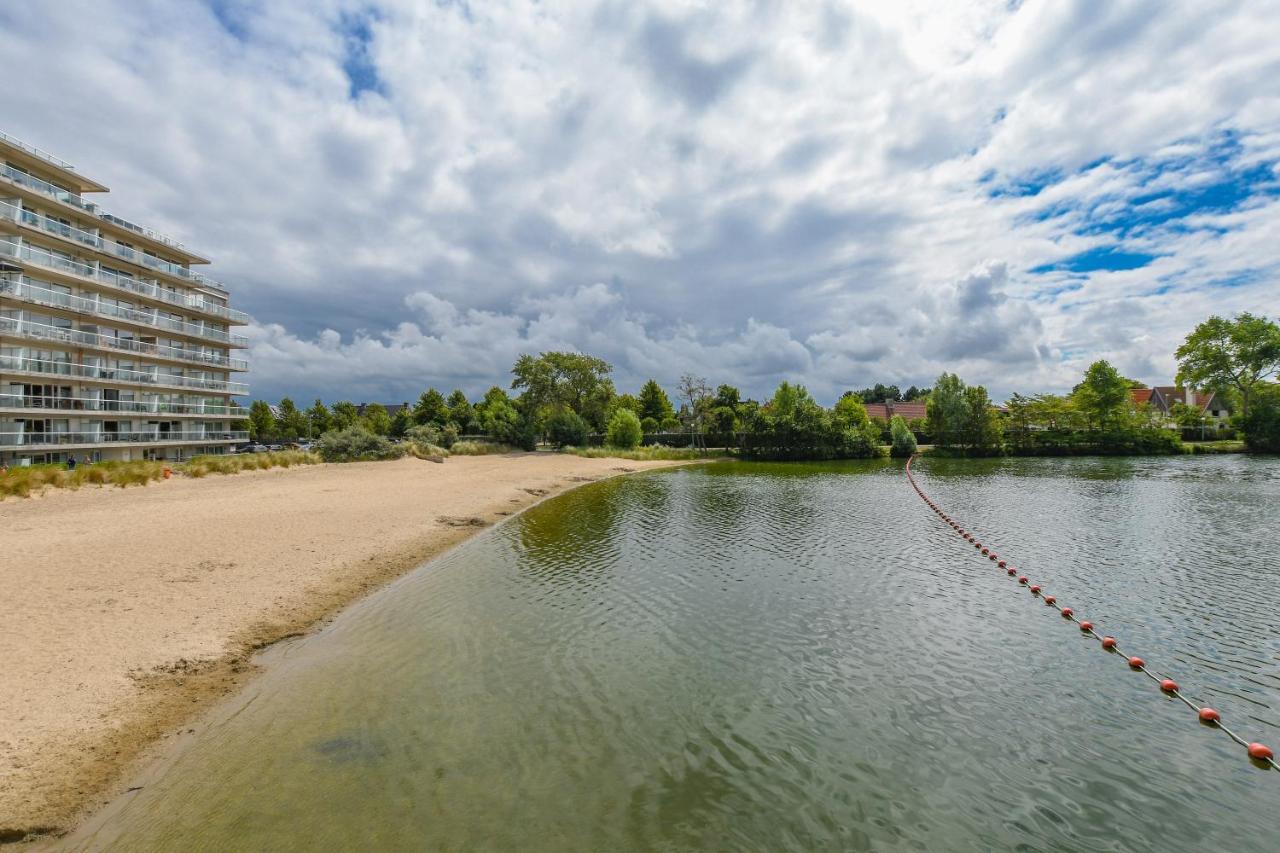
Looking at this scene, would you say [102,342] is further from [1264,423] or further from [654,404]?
[1264,423]

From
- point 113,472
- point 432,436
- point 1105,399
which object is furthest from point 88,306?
point 1105,399

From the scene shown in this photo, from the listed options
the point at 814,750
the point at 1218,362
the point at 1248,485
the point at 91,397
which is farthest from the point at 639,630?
the point at 1218,362

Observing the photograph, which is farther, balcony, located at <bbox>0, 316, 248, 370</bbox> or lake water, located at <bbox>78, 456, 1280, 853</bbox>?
balcony, located at <bbox>0, 316, 248, 370</bbox>

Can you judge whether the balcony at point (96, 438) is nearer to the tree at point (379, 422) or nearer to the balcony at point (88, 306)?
the balcony at point (88, 306)

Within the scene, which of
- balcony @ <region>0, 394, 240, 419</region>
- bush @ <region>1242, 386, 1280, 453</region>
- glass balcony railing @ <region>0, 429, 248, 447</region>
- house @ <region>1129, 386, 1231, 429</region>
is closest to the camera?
glass balcony railing @ <region>0, 429, 248, 447</region>

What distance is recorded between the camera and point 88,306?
119 ft

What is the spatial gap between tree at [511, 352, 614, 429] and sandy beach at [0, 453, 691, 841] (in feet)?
124

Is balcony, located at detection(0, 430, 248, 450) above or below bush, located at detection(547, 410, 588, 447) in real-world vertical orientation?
below

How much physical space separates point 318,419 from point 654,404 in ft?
162

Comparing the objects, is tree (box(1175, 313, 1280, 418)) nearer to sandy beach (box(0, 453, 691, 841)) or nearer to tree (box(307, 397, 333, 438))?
sandy beach (box(0, 453, 691, 841))

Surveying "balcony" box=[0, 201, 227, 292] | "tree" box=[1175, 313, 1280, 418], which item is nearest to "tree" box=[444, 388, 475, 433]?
"balcony" box=[0, 201, 227, 292]

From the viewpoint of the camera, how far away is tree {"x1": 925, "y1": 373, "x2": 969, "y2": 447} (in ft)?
211

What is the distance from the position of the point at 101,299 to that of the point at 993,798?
5361 cm

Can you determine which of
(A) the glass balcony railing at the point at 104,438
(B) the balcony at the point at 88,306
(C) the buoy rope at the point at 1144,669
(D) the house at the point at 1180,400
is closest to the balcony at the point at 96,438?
(A) the glass balcony railing at the point at 104,438
